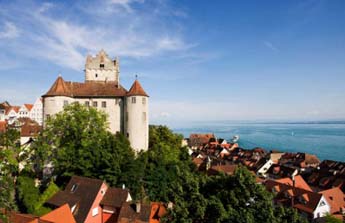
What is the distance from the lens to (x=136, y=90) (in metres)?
35.2

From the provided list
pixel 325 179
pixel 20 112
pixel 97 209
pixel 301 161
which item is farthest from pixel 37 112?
pixel 325 179

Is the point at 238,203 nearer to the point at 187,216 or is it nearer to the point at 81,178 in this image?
the point at 187,216

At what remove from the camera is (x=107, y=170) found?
2773 cm

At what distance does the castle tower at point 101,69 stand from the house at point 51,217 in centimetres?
2403

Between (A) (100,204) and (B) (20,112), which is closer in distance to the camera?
(A) (100,204)

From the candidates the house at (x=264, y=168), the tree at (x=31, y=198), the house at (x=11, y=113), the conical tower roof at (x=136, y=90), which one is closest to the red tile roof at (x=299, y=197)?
the house at (x=264, y=168)

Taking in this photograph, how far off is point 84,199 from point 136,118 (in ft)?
43.1

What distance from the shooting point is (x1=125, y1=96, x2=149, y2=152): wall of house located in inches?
1378

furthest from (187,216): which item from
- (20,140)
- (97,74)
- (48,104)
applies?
(20,140)

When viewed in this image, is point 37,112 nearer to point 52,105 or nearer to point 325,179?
point 52,105

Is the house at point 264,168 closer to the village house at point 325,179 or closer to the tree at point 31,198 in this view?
the village house at point 325,179

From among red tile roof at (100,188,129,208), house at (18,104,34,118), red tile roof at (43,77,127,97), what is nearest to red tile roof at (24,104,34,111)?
house at (18,104,34,118)

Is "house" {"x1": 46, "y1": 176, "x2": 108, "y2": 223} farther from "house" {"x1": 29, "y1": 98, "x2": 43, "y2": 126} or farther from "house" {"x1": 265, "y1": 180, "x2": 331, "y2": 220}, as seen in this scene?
"house" {"x1": 29, "y1": 98, "x2": 43, "y2": 126}

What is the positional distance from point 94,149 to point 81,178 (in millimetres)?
3616
